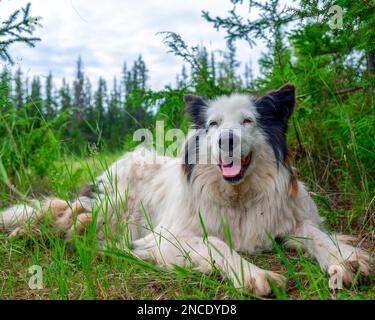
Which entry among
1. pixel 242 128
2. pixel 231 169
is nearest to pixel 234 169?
pixel 231 169

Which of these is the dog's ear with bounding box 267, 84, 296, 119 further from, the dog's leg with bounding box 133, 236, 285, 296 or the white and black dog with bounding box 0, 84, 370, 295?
the dog's leg with bounding box 133, 236, 285, 296

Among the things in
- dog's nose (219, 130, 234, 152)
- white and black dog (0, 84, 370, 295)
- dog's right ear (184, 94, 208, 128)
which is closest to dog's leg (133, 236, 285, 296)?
white and black dog (0, 84, 370, 295)

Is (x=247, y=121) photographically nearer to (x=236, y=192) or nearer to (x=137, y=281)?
(x=236, y=192)

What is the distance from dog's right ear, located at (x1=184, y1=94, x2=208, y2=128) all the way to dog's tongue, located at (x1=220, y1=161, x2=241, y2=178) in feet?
1.91

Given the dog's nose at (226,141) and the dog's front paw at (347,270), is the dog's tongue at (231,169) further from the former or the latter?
the dog's front paw at (347,270)

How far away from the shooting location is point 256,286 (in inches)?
91.4

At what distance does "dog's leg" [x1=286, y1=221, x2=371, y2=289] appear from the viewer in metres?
2.40

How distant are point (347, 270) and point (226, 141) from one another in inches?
47.0

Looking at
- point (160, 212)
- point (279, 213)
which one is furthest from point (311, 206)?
point (160, 212)

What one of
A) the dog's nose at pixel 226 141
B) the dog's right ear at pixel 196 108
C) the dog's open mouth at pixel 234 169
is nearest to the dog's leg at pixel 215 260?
the dog's open mouth at pixel 234 169

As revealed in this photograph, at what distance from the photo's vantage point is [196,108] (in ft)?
12.3

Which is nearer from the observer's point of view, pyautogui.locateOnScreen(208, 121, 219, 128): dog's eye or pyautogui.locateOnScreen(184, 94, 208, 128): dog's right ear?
pyautogui.locateOnScreen(208, 121, 219, 128): dog's eye

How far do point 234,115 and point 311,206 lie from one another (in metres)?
1.04

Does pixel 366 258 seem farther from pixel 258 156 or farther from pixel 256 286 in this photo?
pixel 258 156
